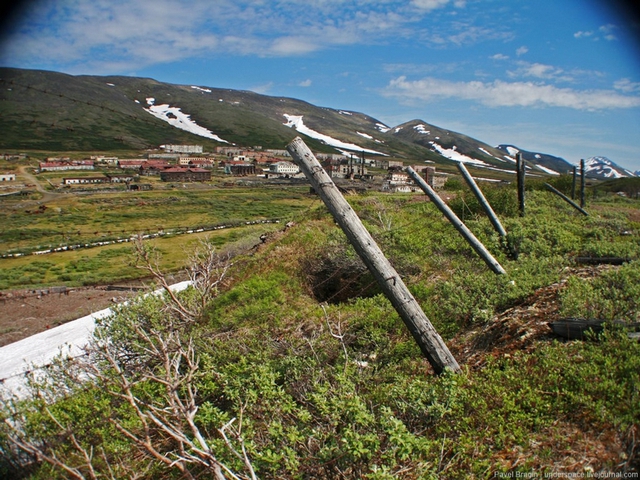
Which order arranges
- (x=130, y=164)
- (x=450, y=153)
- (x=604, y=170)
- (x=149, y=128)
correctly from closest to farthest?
1. (x=130, y=164)
2. (x=149, y=128)
3. (x=604, y=170)
4. (x=450, y=153)

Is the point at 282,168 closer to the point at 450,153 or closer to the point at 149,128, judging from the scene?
the point at 149,128

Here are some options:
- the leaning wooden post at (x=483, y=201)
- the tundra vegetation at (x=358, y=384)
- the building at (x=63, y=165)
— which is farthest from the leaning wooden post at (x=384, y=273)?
the building at (x=63, y=165)

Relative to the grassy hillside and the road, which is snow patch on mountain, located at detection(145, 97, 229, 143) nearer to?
the grassy hillside

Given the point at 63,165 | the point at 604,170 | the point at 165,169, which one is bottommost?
the point at 63,165

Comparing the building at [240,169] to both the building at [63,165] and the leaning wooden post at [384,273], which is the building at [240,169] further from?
the leaning wooden post at [384,273]

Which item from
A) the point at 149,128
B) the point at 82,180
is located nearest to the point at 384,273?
the point at 82,180

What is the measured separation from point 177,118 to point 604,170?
566ft

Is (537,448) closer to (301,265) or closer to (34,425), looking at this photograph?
(34,425)

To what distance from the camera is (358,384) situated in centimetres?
488

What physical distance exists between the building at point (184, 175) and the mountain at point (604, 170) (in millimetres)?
119517

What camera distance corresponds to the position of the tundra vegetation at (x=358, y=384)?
3334 mm

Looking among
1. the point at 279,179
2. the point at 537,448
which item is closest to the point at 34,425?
the point at 537,448

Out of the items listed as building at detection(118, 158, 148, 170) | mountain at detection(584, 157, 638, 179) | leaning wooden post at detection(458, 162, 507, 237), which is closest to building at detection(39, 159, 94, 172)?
building at detection(118, 158, 148, 170)

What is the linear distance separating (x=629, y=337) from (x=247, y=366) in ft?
14.6
